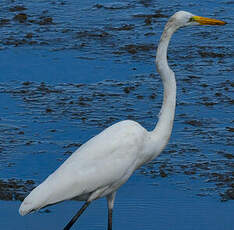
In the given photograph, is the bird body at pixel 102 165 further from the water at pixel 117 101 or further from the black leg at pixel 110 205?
the water at pixel 117 101

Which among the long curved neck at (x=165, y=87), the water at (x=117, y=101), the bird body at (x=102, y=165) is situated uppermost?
the long curved neck at (x=165, y=87)

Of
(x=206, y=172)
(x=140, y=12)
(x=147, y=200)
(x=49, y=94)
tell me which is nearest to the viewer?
(x=147, y=200)

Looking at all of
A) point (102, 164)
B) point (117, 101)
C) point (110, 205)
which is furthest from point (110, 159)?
point (117, 101)

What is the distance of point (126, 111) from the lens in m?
7.65

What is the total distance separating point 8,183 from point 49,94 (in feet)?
6.83

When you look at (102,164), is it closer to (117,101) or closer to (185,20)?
(185,20)

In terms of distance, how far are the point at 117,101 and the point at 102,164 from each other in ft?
8.92

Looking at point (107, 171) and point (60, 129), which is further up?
point (107, 171)

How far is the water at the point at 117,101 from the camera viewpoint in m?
5.84

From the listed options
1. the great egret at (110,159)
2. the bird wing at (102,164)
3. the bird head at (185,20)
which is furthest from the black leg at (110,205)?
the bird head at (185,20)

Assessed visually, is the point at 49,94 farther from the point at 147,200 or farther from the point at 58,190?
the point at 58,190

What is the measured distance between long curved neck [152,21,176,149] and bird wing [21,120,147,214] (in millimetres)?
157

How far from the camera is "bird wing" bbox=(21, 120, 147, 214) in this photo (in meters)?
5.09

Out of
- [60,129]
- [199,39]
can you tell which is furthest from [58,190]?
[199,39]
